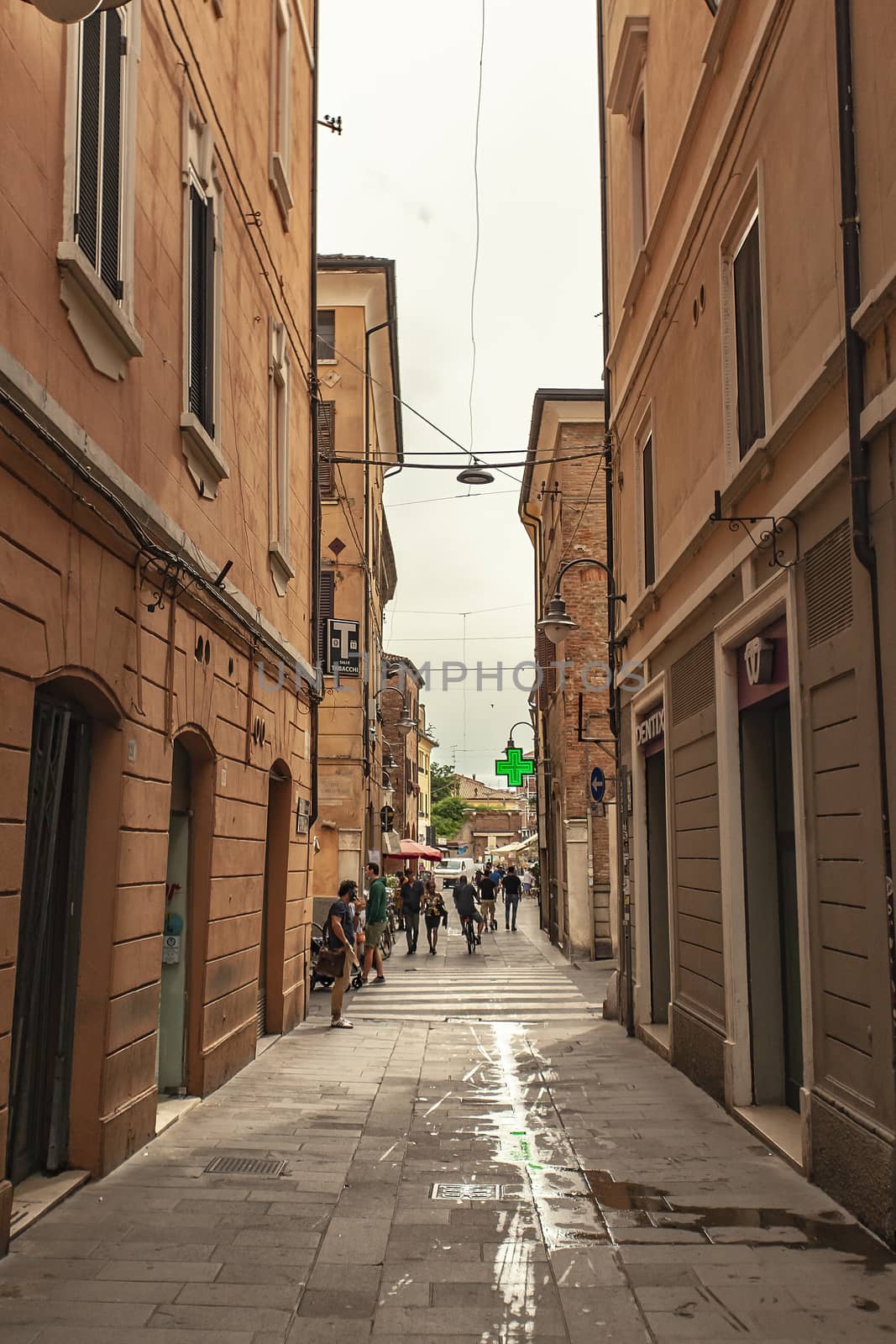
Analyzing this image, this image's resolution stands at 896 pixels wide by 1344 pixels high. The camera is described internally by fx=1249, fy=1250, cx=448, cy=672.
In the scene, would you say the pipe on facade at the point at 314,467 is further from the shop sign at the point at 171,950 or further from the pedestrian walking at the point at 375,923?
the shop sign at the point at 171,950

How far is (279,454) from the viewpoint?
1318cm

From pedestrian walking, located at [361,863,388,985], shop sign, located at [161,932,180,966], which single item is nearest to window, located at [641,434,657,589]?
shop sign, located at [161,932,180,966]

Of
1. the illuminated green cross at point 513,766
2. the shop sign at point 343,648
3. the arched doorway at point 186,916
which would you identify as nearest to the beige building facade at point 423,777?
the illuminated green cross at point 513,766

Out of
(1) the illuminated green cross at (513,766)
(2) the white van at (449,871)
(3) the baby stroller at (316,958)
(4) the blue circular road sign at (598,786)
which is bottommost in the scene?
(3) the baby stroller at (316,958)

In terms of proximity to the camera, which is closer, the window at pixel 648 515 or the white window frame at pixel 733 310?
the white window frame at pixel 733 310

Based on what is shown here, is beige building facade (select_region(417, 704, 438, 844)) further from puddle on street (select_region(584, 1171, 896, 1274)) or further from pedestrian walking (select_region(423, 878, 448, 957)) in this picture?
puddle on street (select_region(584, 1171, 896, 1274))

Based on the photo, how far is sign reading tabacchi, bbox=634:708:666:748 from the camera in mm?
12176

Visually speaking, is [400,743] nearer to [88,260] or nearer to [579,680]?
[579,680]

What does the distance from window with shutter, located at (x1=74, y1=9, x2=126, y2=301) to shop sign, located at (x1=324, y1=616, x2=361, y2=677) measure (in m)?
16.7

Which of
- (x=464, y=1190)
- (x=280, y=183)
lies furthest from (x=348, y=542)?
(x=464, y=1190)

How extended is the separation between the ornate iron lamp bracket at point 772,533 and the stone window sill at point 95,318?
→ 13.0ft

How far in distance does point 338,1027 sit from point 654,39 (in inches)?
420

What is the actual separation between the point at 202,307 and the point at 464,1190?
664 cm

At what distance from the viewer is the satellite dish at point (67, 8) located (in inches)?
173
